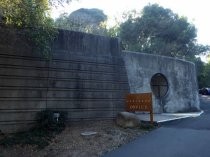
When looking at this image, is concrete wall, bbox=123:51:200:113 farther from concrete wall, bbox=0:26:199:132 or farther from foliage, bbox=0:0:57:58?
foliage, bbox=0:0:57:58

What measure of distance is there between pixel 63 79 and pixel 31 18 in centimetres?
320

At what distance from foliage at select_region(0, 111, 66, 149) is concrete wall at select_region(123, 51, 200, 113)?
5.27 metres

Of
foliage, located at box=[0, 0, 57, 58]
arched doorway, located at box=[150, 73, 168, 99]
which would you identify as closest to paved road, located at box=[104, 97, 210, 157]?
foliage, located at box=[0, 0, 57, 58]

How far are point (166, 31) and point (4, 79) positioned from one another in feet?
77.1

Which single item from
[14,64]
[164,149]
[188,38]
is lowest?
[164,149]

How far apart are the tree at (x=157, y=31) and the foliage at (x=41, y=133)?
20452mm

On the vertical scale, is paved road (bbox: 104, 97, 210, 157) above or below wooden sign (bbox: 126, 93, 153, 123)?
below

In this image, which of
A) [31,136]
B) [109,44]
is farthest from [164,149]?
[109,44]

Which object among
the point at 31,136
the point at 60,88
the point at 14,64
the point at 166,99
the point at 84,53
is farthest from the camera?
the point at 166,99

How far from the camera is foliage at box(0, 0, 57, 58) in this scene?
8.91 m

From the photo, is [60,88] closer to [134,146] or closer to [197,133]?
[134,146]

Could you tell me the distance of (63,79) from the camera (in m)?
11.9

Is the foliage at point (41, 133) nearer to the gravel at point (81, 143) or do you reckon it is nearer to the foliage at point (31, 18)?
the gravel at point (81, 143)

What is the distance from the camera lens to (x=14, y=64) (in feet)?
35.5
